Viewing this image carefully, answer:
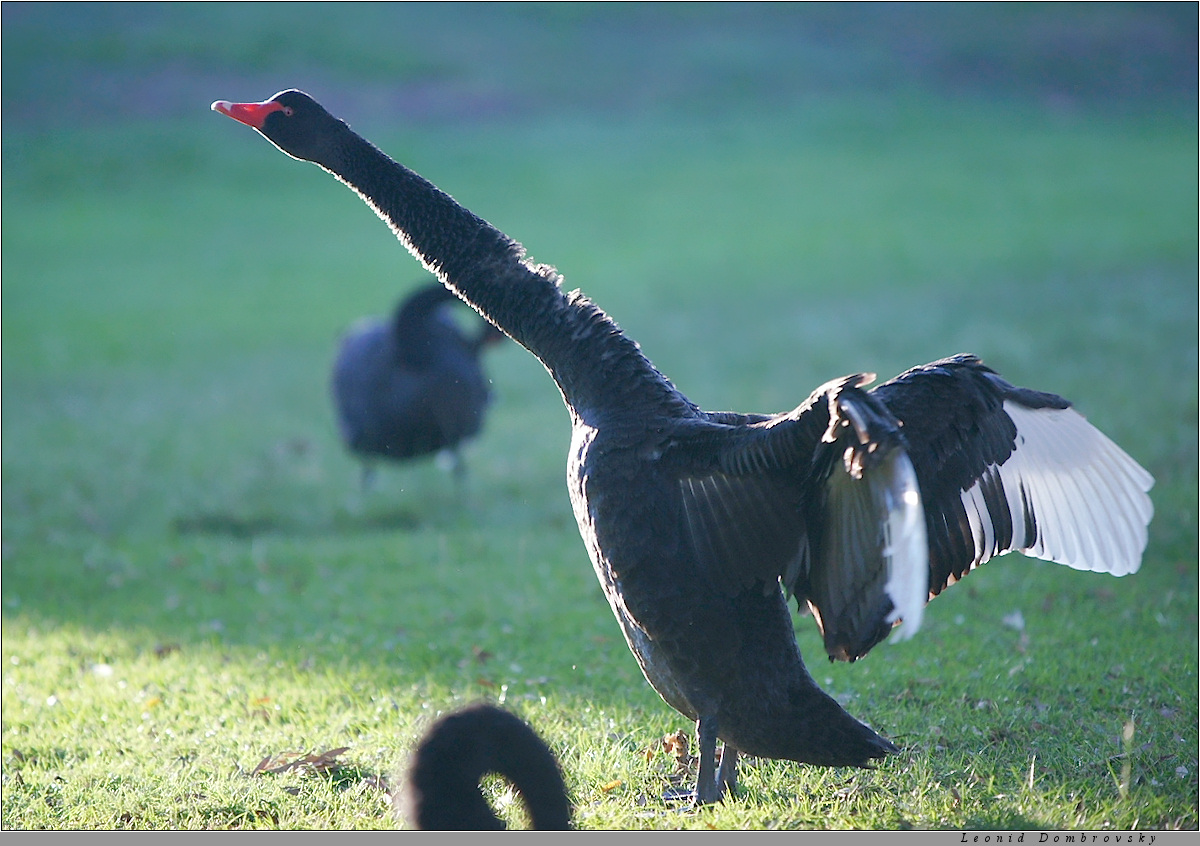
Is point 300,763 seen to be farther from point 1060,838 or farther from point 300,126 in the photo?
point 1060,838

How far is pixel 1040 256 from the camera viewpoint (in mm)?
18250

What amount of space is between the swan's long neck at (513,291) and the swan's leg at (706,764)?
41.4 inches

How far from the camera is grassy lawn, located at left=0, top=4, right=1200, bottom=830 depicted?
176 inches

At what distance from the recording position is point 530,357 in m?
14.0

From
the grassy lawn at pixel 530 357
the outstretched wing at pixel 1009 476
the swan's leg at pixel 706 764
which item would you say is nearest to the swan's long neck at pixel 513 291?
the outstretched wing at pixel 1009 476

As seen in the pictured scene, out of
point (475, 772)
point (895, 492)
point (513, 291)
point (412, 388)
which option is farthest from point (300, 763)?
point (412, 388)

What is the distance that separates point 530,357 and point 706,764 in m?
10.4

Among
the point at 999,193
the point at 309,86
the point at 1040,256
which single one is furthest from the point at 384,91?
the point at 1040,256

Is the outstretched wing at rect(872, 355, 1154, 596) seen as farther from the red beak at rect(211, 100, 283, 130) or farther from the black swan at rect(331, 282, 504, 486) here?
the black swan at rect(331, 282, 504, 486)

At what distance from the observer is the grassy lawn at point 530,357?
446cm

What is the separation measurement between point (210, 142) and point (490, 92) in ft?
23.1

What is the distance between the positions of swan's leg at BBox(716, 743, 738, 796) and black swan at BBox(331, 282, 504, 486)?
5.32 metres

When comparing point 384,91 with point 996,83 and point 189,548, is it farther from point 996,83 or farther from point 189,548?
point 189,548

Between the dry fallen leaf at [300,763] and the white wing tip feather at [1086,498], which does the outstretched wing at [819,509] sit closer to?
the white wing tip feather at [1086,498]
